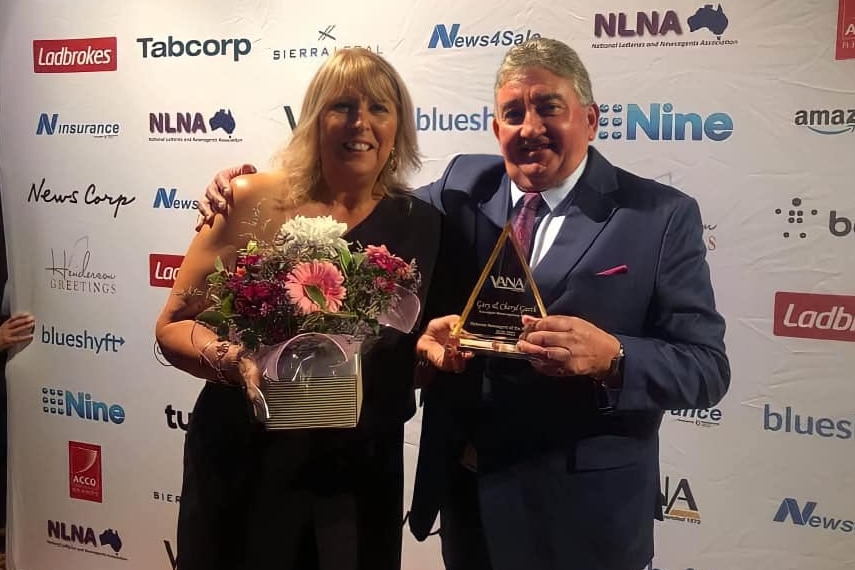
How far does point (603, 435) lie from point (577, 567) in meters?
0.37

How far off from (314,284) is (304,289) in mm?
26

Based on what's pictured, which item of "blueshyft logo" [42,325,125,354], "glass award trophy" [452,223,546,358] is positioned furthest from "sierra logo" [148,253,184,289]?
"glass award trophy" [452,223,546,358]

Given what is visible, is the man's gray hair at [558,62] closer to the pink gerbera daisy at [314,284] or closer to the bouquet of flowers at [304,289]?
the bouquet of flowers at [304,289]

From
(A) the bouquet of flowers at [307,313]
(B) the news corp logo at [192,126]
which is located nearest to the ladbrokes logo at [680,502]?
(A) the bouquet of flowers at [307,313]

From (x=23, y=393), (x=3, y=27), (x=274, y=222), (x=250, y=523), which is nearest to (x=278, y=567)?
(x=250, y=523)

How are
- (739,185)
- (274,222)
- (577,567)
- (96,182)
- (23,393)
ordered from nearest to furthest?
1. (739,185)
2. (577,567)
3. (274,222)
4. (96,182)
5. (23,393)

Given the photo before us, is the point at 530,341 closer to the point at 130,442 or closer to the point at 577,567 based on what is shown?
the point at 577,567

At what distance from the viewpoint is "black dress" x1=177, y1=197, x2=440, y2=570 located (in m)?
2.25

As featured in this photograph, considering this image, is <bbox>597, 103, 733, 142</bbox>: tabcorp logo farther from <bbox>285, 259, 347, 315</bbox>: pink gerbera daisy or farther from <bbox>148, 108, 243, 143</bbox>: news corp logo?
<bbox>148, 108, 243, 143</bbox>: news corp logo

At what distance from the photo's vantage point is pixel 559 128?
6.88ft

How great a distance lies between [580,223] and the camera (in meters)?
2.09

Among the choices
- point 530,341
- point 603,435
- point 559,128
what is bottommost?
point 603,435

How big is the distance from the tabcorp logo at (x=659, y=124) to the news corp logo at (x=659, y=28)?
0.16 metres

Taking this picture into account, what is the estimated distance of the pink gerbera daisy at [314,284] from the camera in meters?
1.89
